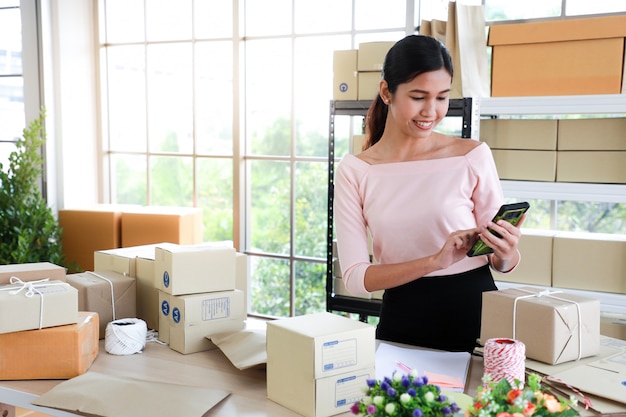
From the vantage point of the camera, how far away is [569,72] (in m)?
2.59

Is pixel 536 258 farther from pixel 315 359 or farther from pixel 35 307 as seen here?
pixel 35 307

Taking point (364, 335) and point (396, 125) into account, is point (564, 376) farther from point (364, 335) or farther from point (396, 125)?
point (396, 125)

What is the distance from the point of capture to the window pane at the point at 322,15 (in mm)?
3661

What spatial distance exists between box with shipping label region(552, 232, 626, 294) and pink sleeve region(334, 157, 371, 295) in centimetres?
122

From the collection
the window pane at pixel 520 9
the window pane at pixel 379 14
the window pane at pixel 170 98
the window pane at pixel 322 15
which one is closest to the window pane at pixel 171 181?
the window pane at pixel 170 98

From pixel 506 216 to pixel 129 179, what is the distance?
342 centimetres

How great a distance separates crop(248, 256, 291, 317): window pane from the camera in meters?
4.00

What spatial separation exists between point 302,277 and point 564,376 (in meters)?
2.65

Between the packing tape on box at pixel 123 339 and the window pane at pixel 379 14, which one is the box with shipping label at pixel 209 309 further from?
the window pane at pixel 379 14

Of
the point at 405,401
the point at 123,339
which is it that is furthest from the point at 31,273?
the point at 405,401

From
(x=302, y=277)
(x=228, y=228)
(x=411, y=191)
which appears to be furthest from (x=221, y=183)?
(x=411, y=191)

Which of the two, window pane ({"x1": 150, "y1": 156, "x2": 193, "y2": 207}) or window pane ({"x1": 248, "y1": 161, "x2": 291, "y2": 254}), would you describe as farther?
window pane ({"x1": 150, "y1": 156, "x2": 193, "y2": 207})

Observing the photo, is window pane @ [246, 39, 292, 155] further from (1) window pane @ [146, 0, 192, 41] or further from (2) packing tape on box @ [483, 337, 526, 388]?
(2) packing tape on box @ [483, 337, 526, 388]

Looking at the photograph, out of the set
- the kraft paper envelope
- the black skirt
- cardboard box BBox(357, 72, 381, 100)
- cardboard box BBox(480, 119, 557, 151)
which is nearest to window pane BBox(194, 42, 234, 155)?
cardboard box BBox(357, 72, 381, 100)
